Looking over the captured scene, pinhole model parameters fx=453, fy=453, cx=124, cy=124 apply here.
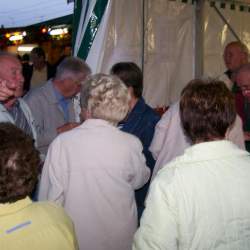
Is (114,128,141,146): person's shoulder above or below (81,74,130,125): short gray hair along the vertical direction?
below

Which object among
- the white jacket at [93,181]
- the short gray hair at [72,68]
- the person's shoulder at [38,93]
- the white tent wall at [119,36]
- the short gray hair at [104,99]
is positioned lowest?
the white jacket at [93,181]

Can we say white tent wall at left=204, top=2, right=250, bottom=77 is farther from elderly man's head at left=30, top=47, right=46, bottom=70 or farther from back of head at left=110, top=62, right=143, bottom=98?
elderly man's head at left=30, top=47, right=46, bottom=70

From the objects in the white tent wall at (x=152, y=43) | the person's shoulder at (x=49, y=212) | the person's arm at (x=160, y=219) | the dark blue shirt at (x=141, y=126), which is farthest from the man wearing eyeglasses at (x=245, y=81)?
the person's shoulder at (x=49, y=212)

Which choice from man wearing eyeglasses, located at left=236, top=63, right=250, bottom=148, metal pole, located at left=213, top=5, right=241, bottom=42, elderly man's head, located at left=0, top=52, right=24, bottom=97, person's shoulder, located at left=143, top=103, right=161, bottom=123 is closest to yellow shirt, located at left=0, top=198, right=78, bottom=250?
elderly man's head, located at left=0, top=52, right=24, bottom=97

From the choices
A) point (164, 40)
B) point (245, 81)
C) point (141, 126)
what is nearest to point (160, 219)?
point (141, 126)

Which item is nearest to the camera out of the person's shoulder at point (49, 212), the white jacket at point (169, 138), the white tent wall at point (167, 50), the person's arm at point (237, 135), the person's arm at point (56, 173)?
the person's shoulder at point (49, 212)

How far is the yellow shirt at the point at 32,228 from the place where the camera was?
5.48 feet

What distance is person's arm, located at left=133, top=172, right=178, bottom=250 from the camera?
1.88 meters

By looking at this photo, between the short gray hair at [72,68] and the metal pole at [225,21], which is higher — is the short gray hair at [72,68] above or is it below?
below

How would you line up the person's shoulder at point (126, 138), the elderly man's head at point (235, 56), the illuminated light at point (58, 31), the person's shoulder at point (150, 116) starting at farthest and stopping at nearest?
the illuminated light at point (58, 31), the elderly man's head at point (235, 56), the person's shoulder at point (150, 116), the person's shoulder at point (126, 138)

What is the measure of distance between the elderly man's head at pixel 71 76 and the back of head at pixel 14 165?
2321 mm

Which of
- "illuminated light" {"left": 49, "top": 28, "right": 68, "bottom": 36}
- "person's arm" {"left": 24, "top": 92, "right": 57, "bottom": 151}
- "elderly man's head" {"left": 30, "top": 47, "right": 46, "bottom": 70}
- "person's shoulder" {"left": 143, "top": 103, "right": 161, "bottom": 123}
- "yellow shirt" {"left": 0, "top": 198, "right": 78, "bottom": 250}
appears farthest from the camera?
"illuminated light" {"left": 49, "top": 28, "right": 68, "bottom": 36}

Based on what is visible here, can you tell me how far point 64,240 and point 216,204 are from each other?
64cm

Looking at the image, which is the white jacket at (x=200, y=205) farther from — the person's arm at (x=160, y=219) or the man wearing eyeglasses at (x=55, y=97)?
the man wearing eyeglasses at (x=55, y=97)
